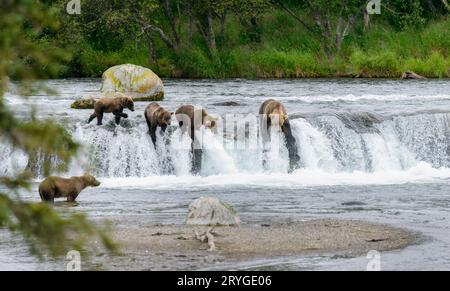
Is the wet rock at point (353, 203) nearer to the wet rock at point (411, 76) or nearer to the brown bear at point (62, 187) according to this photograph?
the brown bear at point (62, 187)

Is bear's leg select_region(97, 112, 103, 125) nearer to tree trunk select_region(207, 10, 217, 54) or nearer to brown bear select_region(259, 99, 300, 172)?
brown bear select_region(259, 99, 300, 172)

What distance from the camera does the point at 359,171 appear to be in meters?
23.7

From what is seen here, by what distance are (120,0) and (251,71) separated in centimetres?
749

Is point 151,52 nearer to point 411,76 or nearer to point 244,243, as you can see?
point 411,76

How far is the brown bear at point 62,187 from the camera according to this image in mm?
17361

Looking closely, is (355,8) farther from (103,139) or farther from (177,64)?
(103,139)

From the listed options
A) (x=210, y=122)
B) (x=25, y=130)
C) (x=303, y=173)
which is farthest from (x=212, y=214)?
(x=25, y=130)

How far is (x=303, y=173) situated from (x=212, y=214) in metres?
8.15

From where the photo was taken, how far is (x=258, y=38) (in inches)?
2110

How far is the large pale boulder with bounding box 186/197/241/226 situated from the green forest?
32.2 metres

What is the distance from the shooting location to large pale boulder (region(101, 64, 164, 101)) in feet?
108

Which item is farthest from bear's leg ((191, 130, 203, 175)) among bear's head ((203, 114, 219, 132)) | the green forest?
the green forest

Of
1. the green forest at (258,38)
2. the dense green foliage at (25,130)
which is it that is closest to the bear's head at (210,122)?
the dense green foliage at (25,130)
